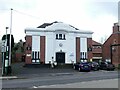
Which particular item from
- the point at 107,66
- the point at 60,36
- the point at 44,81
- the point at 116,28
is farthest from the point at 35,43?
the point at 44,81

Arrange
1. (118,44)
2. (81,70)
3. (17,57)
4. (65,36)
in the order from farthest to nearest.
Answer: (17,57), (118,44), (65,36), (81,70)

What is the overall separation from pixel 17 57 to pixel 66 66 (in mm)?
26890

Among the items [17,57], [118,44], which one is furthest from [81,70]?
[17,57]

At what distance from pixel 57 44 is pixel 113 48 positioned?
1558 centimetres

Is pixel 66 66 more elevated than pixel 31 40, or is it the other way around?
pixel 31 40

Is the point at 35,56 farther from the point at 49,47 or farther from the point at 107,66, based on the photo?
the point at 107,66

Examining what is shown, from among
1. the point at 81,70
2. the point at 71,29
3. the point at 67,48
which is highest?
the point at 71,29

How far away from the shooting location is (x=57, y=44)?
55.9 meters

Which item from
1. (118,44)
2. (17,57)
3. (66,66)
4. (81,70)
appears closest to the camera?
(81,70)

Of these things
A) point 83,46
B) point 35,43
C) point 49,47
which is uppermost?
point 35,43

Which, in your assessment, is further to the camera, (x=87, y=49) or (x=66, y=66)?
A: (x=87, y=49)

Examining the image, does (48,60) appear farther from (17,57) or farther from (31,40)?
(17,57)

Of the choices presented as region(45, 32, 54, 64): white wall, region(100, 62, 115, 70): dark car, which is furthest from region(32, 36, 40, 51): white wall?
region(100, 62, 115, 70): dark car

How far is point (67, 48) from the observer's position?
185 feet
